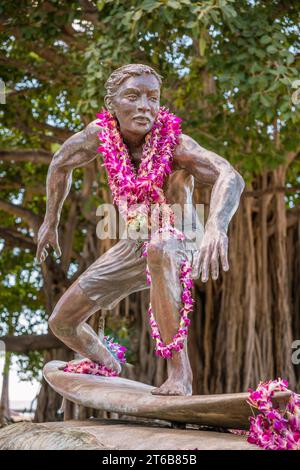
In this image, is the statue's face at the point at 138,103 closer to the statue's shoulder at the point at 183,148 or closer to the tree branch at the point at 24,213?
the statue's shoulder at the point at 183,148

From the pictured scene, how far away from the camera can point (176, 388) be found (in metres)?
3.28

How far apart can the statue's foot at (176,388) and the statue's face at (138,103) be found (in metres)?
1.07

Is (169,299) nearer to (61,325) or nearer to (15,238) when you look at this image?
(61,325)

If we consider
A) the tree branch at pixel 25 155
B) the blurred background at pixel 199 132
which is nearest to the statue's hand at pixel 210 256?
the blurred background at pixel 199 132

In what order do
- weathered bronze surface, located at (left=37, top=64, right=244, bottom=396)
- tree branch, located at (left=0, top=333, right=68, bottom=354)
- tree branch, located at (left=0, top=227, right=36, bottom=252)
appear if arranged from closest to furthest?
1. weathered bronze surface, located at (left=37, top=64, right=244, bottom=396)
2. tree branch, located at (left=0, top=333, right=68, bottom=354)
3. tree branch, located at (left=0, top=227, right=36, bottom=252)

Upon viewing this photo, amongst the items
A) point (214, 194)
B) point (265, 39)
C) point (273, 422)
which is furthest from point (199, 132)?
point (273, 422)

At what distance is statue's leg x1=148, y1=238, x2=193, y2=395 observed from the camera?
10.7 ft

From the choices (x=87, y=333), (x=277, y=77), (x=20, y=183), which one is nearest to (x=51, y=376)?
(x=87, y=333)

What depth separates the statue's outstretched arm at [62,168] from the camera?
3754mm

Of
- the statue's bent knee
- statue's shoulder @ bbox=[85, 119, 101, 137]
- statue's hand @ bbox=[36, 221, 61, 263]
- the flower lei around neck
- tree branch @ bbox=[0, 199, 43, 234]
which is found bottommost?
the statue's bent knee

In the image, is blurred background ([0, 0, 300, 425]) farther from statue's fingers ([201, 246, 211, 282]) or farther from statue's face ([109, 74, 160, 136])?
statue's fingers ([201, 246, 211, 282])

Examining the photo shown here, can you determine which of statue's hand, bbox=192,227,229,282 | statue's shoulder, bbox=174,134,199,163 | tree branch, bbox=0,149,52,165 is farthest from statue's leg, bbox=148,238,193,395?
tree branch, bbox=0,149,52,165

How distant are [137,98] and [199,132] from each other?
2899mm
